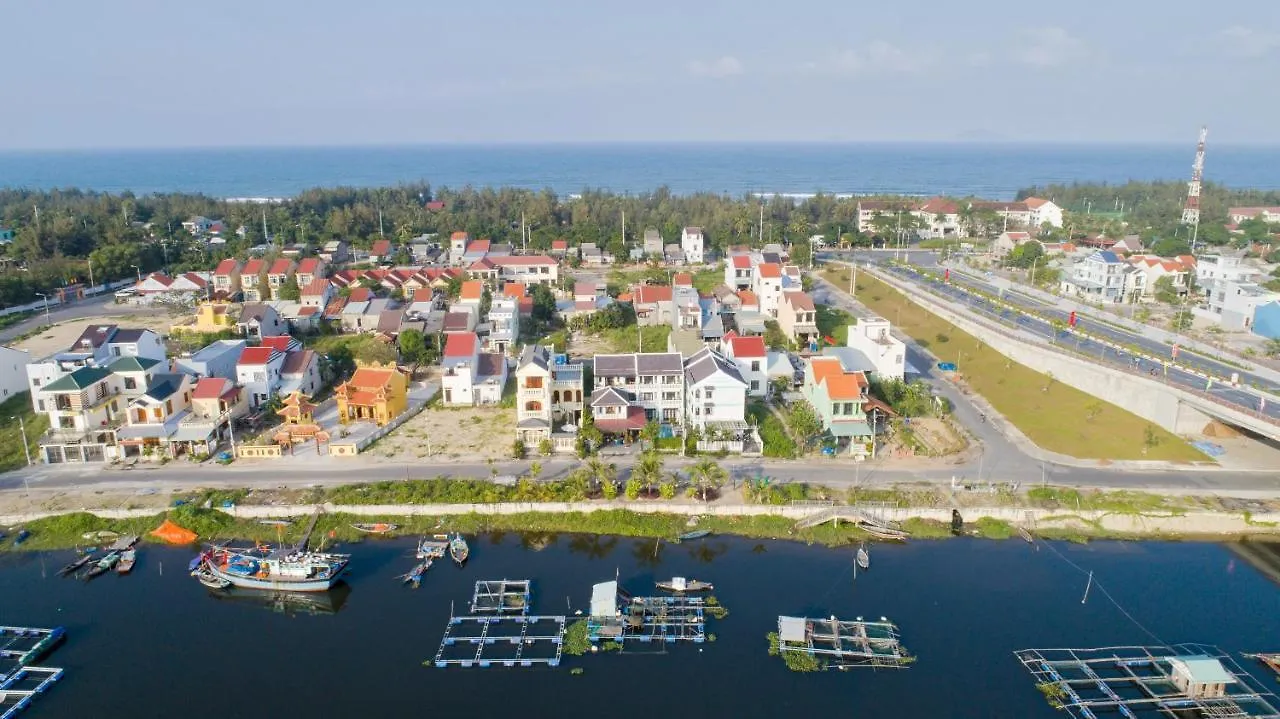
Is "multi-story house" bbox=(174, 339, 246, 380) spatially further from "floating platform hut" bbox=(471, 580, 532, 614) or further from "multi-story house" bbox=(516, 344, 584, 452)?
"floating platform hut" bbox=(471, 580, 532, 614)

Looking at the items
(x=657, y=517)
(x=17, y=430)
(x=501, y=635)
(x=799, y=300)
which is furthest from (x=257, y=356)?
(x=799, y=300)

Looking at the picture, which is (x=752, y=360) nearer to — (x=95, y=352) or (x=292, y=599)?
(x=292, y=599)

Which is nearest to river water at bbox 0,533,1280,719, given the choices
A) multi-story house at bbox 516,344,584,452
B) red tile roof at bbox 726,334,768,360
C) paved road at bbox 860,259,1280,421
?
multi-story house at bbox 516,344,584,452

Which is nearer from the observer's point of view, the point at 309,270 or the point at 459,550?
the point at 459,550

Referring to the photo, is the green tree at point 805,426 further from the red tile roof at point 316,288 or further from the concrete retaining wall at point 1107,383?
the red tile roof at point 316,288

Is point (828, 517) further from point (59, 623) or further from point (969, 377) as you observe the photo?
point (59, 623)
